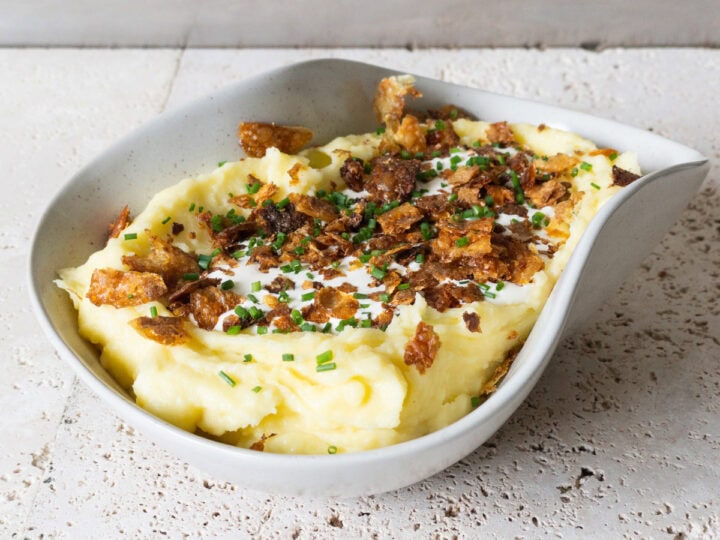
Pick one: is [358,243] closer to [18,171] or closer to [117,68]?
[18,171]

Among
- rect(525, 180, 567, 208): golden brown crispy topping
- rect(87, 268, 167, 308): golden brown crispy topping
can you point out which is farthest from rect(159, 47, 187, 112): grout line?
rect(525, 180, 567, 208): golden brown crispy topping

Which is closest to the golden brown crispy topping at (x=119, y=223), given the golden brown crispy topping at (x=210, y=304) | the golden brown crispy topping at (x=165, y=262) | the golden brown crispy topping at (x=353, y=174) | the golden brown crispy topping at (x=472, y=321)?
the golden brown crispy topping at (x=165, y=262)

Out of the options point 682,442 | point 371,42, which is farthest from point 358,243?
point 371,42

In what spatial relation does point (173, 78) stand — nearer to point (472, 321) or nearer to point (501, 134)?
point (501, 134)

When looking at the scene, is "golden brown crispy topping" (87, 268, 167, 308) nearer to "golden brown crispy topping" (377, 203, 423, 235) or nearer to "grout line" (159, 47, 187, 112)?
"golden brown crispy topping" (377, 203, 423, 235)

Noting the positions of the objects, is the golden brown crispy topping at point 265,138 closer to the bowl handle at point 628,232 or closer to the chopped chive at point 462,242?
the chopped chive at point 462,242

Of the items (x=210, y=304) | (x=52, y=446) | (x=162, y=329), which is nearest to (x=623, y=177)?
(x=210, y=304)
